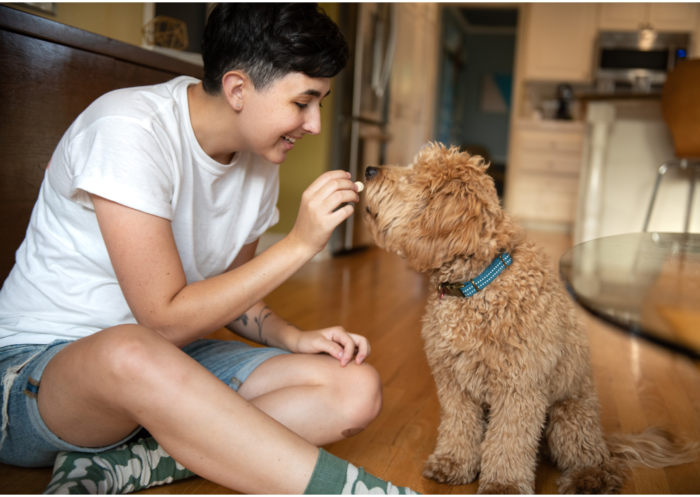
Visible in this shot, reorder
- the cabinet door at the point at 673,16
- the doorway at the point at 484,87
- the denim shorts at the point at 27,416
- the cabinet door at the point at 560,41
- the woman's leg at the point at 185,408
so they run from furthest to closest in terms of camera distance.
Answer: the doorway at the point at 484,87
the cabinet door at the point at 560,41
the cabinet door at the point at 673,16
the denim shorts at the point at 27,416
the woman's leg at the point at 185,408

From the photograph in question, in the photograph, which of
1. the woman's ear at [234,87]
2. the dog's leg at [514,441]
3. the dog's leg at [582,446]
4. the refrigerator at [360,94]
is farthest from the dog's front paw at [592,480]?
the refrigerator at [360,94]

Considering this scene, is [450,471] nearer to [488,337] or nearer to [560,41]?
[488,337]

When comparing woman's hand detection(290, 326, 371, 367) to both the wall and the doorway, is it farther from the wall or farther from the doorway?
the doorway

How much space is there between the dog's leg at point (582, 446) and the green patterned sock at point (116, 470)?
783 millimetres

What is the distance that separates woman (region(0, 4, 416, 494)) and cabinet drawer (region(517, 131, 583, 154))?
5.96 m

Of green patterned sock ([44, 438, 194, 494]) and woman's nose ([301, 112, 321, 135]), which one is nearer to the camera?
green patterned sock ([44, 438, 194, 494])

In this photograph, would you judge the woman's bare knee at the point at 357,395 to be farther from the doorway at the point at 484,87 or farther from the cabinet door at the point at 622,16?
the doorway at the point at 484,87

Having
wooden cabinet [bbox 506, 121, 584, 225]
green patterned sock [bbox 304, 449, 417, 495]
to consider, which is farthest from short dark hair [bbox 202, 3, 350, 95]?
wooden cabinet [bbox 506, 121, 584, 225]

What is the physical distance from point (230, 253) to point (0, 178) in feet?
1.99

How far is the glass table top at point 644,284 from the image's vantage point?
0.63 metres

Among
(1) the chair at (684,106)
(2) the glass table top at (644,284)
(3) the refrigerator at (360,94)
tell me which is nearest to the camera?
(2) the glass table top at (644,284)

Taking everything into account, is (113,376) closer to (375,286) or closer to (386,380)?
(386,380)

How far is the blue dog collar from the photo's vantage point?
1.13 metres

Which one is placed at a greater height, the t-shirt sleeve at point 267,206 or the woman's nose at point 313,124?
the woman's nose at point 313,124
